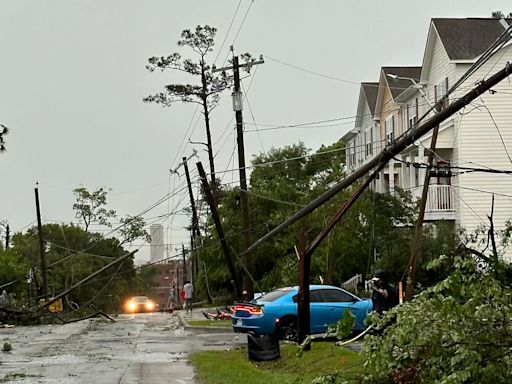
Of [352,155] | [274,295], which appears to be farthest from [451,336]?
[352,155]

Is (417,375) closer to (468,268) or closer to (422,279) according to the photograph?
(468,268)

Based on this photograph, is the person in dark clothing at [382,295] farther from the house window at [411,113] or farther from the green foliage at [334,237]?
the house window at [411,113]

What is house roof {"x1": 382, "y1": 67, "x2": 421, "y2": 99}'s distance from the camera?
4075 cm

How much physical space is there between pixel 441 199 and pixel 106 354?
18391mm

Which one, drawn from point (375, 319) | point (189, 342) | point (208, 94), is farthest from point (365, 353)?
point (208, 94)

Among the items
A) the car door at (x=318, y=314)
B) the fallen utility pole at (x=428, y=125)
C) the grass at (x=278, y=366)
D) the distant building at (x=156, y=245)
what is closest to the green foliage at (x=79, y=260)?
the distant building at (x=156, y=245)

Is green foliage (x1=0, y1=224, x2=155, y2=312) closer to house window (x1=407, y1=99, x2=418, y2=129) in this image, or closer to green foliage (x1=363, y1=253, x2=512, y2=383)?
house window (x1=407, y1=99, x2=418, y2=129)

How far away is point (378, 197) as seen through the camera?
110ft

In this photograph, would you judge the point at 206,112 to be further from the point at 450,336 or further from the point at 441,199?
the point at 450,336

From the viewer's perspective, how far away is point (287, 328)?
806 inches

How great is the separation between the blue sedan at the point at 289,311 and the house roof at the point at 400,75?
813 inches

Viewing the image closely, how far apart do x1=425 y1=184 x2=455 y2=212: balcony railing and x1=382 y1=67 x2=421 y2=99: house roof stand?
23.9 ft

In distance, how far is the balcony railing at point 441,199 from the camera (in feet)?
112

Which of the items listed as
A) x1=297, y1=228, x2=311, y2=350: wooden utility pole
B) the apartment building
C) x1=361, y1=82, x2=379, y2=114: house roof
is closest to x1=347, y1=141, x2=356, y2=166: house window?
x1=361, y1=82, x2=379, y2=114: house roof
